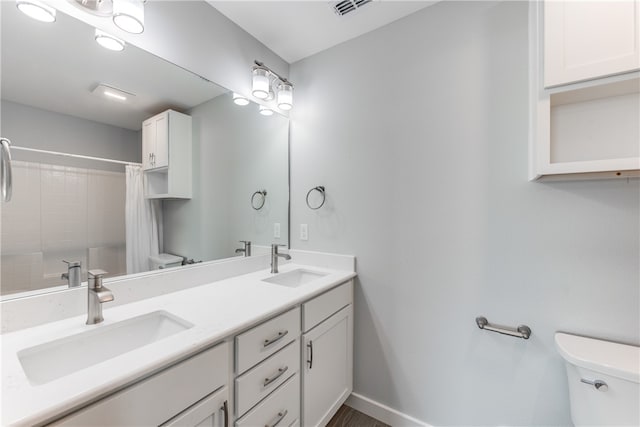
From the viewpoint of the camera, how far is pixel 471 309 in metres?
1.36

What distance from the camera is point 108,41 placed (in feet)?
3.55

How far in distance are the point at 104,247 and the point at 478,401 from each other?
1974 millimetres

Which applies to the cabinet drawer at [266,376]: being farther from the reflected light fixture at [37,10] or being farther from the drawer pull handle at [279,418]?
the reflected light fixture at [37,10]

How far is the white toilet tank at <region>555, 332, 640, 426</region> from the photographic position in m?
0.88

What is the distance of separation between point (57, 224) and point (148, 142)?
0.50 meters

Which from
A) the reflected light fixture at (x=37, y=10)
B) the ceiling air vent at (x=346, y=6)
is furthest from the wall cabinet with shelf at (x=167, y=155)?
the ceiling air vent at (x=346, y=6)

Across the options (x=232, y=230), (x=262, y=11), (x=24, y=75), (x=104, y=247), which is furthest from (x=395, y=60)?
(x=104, y=247)

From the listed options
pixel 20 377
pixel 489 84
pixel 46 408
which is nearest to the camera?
pixel 46 408

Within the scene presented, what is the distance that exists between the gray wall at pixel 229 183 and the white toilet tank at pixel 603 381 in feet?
5.53

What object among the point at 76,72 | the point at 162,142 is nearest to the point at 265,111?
the point at 162,142

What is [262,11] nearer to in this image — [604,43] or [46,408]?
[604,43]

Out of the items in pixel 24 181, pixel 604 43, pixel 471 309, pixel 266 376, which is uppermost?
pixel 604 43

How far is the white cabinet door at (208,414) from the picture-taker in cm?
77

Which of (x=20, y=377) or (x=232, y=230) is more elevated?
(x=232, y=230)
